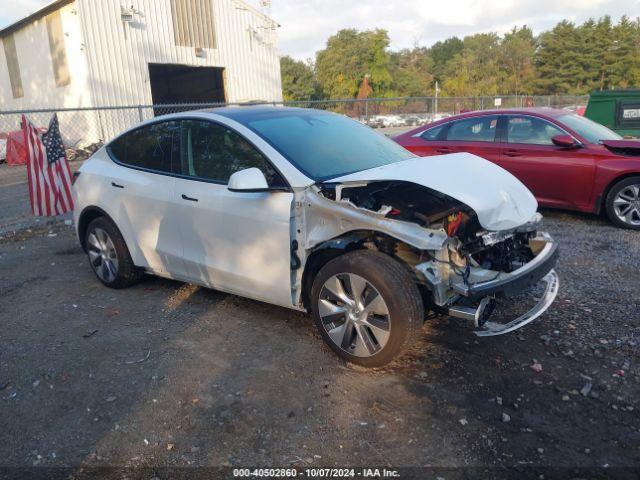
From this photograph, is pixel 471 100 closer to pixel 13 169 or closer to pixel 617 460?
pixel 13 169

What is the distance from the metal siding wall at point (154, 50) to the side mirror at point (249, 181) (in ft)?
60.3

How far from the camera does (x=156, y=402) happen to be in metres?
3.15

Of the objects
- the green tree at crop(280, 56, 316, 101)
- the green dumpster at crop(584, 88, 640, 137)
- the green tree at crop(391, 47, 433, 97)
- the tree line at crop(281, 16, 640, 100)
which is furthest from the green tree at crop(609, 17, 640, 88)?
the green dumpster at crop(584, 88, 640, 137)

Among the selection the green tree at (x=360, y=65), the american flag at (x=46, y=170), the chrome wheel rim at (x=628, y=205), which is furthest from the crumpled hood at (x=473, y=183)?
the green tree at (x=360, y=65)

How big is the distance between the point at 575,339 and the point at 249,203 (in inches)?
99.2

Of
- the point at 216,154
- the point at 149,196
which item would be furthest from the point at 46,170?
the point at 216,154

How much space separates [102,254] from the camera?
198 inches

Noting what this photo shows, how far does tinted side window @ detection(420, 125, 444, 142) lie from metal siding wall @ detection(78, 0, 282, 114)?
15.7 metres

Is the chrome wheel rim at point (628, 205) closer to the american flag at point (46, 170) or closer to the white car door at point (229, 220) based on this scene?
the white car door at point (229, 220)

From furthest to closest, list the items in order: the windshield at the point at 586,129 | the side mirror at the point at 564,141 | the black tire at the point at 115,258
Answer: the windshield at the point at 586,129
the side mirror at the point at 564,141
the black tire at the point at 115,258

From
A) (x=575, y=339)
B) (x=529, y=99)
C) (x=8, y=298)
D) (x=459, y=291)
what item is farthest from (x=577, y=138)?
(x=529, y=99)

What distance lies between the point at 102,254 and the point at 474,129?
5306 mm

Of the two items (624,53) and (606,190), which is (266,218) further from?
(624,53)

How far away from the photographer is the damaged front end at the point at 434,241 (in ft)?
10.2
